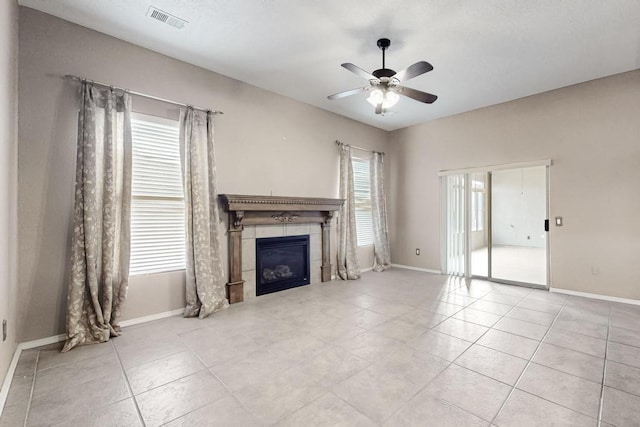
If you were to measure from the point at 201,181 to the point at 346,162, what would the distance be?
2.84m

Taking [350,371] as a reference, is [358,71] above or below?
above

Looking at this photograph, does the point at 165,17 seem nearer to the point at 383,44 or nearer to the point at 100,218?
the point at 100,218

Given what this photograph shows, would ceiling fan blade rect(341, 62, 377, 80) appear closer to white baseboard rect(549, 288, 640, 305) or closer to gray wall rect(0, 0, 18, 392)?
gray wall rect(0, 0, 18, 392)

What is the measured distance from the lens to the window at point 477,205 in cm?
542

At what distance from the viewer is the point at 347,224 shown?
5.50 m

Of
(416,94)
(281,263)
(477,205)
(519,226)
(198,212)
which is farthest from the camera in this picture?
(477,205)

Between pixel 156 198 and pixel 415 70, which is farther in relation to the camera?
pixel 156 198

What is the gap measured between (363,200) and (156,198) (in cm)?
390

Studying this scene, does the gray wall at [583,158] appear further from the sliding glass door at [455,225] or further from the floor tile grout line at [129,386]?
the floor tile grout line at [129,386]

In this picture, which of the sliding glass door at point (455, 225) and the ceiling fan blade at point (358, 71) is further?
the sliding glass door at point (455, 225)

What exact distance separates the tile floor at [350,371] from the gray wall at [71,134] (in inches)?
18.8

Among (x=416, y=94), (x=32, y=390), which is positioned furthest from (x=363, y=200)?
(x=32, y=390)

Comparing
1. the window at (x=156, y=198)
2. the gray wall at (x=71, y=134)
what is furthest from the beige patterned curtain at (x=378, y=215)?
the window at (x=156, y=198)

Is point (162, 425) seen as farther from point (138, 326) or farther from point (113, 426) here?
Answer: point (138, 326)
